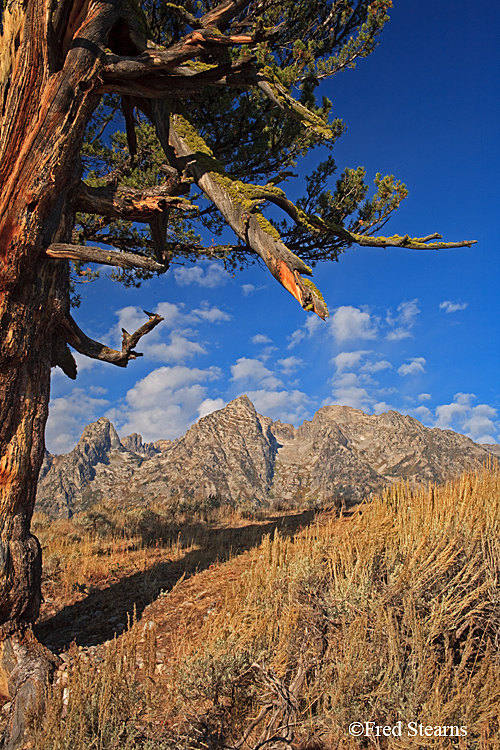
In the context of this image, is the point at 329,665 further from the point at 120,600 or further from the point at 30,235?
the point at 30,235

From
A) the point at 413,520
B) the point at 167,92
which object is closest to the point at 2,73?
the point at 167,92

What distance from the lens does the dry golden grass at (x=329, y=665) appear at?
2.72 metres

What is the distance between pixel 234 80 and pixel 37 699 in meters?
7.55

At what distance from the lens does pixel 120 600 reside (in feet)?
20.2

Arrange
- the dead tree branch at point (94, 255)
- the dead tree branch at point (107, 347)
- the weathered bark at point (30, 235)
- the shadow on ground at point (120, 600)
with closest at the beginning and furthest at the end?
the weathered bark at point (30, 235)
the dead tree branch at point (94, 255)
the shadow on ground at point (120, 600)
the dead tree branch at point (107, 347)

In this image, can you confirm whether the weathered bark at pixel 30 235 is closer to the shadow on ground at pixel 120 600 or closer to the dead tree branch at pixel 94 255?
the dead tree branch at pixel 94 255

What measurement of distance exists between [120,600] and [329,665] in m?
4.12

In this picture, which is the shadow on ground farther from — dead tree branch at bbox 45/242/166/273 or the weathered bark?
dead tree branch at bbox 45/242/166/273

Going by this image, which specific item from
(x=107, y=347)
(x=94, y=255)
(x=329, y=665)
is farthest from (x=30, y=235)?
(x=329, y=665)

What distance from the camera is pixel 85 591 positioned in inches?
260

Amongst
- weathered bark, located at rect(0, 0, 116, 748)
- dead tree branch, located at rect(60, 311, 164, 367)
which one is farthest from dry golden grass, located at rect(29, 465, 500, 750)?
dead tree branch, located at rect(60, 311, 164, 367)

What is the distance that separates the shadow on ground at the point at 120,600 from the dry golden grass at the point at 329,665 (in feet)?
3.33

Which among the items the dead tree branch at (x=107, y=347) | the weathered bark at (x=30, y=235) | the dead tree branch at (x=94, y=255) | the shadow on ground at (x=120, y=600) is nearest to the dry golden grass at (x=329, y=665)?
the shadow on ground at (x=120, y=600)

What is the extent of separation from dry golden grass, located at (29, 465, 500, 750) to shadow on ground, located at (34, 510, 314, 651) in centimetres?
102
